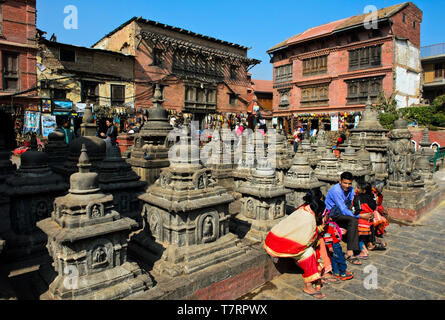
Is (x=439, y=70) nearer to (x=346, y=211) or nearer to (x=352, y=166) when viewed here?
(x=352, y=166)

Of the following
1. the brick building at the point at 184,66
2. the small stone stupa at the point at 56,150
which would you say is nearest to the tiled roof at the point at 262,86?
the brick building at the point at 184,66

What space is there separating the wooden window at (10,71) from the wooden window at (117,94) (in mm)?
6786

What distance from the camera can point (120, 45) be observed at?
90.9 feet

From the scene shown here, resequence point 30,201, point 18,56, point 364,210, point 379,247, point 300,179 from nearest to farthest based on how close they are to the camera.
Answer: point 30,201 → point 364,210 → point 379,247 → point 300,179 → point 18,56

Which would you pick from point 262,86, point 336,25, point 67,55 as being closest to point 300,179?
point 67,55

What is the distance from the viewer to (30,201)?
5.30 metres

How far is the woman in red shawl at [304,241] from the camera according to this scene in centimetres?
450

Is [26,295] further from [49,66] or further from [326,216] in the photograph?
[49,66]

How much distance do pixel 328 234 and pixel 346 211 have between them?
0.81m

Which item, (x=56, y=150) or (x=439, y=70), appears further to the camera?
(x=439, y=70)

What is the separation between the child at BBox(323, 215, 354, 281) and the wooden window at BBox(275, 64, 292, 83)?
3349 cm

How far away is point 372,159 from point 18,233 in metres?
11.3

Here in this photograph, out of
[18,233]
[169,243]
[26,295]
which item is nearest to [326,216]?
[169,243]

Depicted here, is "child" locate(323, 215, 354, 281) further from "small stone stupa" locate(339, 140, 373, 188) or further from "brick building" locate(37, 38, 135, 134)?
"brick building" locate(37, 38, 135, 134)
